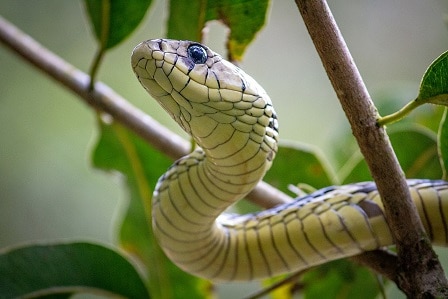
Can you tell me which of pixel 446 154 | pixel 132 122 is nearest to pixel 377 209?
pixel 446 154

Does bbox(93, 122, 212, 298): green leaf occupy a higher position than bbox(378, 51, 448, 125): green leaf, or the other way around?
bbox(378, 51, 448, 125): green leaf

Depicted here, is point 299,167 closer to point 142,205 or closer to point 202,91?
point 142,205

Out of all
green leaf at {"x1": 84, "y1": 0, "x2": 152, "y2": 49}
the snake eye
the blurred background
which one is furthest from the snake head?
the blurred background

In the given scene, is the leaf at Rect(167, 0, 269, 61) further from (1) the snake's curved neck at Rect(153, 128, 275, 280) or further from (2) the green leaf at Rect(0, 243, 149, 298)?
(2) the green leaf at Rect(0, 243, 149, 298)

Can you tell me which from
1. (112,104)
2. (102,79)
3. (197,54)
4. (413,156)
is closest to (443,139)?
(413,156)

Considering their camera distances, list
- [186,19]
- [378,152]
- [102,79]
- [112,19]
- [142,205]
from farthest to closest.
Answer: [102,79]
[142,205]
[112,19]
[186,19]
[378,152]

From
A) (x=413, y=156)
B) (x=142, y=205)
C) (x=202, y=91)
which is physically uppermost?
(x=202, y=91)

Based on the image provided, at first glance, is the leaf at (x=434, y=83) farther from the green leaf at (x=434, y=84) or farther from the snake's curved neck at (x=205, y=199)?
the snake's curved neck at (x=205, y=199)
